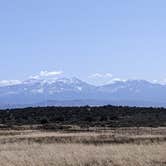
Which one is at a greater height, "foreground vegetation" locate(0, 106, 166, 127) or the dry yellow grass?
"foreground vegetation" locate(0, 106, 166, 127)

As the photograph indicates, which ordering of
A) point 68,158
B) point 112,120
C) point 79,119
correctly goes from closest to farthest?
point 68,158, point 112,120, point 79,119

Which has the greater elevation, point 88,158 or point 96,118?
point 96,118

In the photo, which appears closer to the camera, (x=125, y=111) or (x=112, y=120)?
(x=112, y=120)

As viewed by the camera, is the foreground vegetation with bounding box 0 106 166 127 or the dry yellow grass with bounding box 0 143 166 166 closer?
the dry yellow grass with bounding box 0 143 166 166

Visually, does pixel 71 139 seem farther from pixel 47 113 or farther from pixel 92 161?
pixel 47 113

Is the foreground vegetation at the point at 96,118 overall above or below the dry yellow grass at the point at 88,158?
above

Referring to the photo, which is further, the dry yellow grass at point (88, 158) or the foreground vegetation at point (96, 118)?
the foreground vegetation at point (96, 118)

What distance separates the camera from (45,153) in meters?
22.6

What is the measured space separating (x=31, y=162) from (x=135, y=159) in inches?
140

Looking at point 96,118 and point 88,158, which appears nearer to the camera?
point 88,158

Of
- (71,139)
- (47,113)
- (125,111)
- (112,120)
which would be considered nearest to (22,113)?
(47,113)

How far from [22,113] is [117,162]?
62472 mm

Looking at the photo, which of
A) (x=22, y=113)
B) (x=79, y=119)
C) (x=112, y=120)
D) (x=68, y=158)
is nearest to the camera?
(x=68, y=158)

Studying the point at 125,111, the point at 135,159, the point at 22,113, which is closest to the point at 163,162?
the point at 135,159
